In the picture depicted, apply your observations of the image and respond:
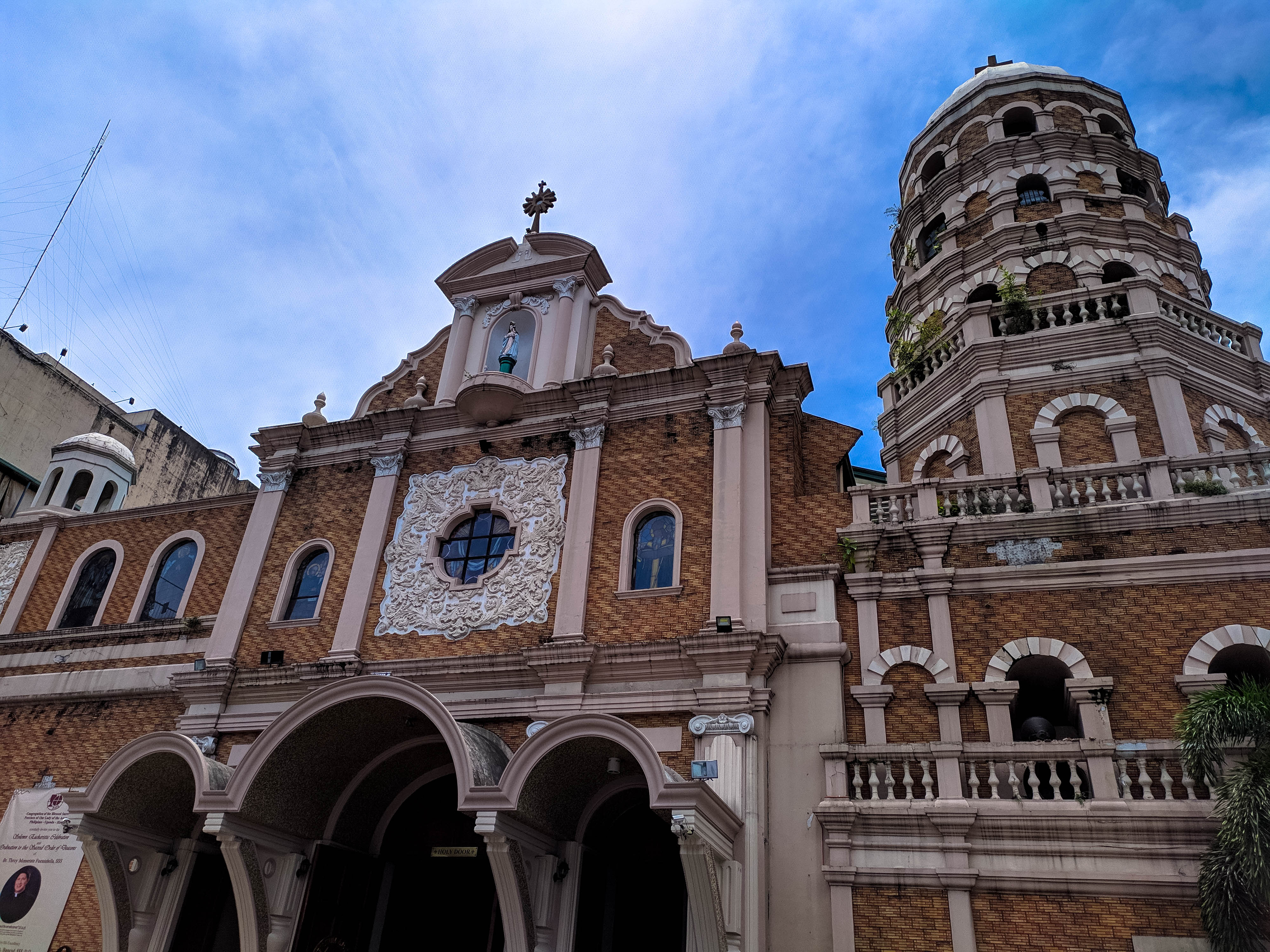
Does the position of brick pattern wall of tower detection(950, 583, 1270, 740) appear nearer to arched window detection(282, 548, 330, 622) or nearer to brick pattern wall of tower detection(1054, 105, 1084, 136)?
arched window detection(282, 548, 330, 622)

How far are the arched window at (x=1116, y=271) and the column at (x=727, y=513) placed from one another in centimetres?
857

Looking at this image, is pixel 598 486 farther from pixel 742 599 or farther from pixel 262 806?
pixel 262 806

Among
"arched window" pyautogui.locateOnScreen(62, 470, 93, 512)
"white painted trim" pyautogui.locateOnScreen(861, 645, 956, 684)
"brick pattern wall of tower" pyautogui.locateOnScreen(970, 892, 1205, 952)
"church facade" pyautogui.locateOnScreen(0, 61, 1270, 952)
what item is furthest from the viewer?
"arched window" pyautogui.locateOnScreen(62, 470, 93, 512)

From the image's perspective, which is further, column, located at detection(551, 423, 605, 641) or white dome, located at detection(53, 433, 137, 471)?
white dome, located at detection(53, 433, 137, 471)

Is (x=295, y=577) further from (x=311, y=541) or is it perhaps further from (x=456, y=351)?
(x=456, y=351)

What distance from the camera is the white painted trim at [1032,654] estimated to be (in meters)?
12.3

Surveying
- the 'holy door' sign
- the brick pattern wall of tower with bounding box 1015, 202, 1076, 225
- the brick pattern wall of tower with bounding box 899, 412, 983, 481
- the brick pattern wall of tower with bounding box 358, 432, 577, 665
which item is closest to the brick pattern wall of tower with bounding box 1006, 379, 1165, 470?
the brick pattern wall of tower with bounding box 899, 412, 983, 481

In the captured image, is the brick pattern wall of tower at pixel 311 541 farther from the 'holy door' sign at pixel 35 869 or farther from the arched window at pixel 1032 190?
the arched window at pixel 1032 190

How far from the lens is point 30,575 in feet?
68.1

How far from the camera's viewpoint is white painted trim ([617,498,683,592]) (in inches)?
583

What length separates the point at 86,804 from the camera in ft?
44.2

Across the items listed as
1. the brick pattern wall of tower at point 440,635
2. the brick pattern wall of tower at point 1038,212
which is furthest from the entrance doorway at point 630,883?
the brick pattern wall of tower at point 1038,212

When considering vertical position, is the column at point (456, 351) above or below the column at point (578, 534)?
above

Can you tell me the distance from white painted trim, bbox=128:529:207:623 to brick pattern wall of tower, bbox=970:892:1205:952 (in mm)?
14923
